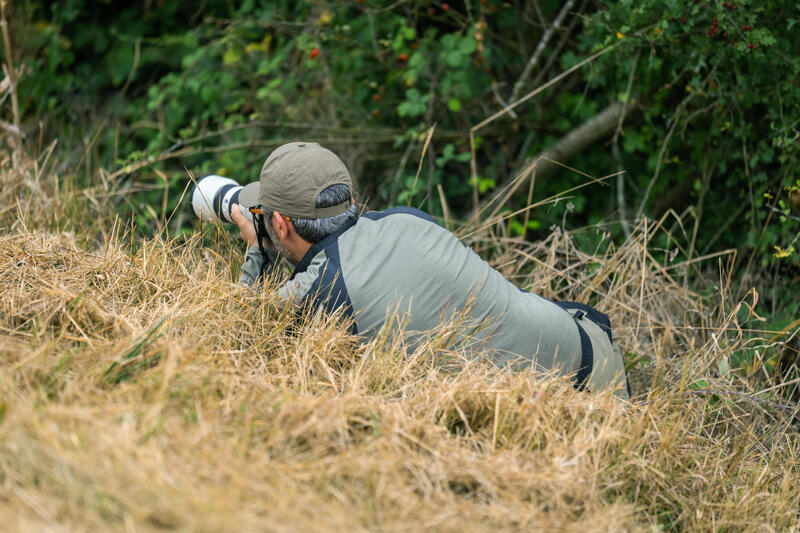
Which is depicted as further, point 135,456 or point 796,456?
point 796,456

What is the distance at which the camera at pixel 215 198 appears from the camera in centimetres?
242

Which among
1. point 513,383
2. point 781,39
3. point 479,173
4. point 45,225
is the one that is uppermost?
point 781,39

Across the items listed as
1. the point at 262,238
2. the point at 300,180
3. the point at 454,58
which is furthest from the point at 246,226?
the point at 454,58

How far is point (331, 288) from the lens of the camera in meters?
2.03

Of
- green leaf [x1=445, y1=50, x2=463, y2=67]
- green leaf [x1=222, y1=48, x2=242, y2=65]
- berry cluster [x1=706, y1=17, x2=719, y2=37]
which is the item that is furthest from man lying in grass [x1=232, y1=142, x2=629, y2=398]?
green leaf [x1=222, y1=48, x2=242, y2=65]

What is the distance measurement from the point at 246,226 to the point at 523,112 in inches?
92.6

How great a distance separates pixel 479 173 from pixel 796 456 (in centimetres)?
258

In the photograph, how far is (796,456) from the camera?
2266mm

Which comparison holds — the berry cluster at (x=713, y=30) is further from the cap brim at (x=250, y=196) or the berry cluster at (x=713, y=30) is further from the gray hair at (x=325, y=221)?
the cap brim at (x=250, y=196)

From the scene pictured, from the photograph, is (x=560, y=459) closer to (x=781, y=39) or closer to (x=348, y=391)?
(x=348, y=391)

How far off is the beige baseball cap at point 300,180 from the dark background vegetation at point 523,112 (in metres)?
1.10

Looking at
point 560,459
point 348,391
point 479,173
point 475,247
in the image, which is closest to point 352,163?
point 479,173

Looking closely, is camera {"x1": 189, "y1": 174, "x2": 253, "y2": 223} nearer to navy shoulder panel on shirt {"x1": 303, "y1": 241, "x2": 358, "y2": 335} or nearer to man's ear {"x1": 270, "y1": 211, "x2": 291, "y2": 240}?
man's ear {"x1": 270, "y1": 211, "x2": 291, "y2": 240}

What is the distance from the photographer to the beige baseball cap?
2.08 m
